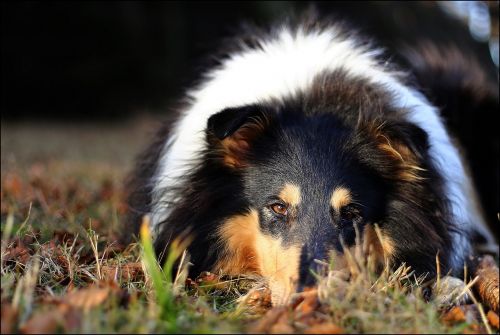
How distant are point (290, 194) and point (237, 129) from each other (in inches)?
18.3

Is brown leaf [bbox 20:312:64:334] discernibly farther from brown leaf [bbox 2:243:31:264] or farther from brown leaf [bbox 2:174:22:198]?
brown leaf [bbox 2:174:22:198]

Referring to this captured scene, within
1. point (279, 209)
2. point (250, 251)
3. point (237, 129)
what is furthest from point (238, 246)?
point (237, 129)

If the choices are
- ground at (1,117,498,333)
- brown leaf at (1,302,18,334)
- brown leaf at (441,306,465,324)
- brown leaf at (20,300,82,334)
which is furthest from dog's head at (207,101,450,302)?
brown leaf at (1,302,18,334)

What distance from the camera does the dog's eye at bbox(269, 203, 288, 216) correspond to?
3604mm

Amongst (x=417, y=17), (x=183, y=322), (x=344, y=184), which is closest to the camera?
(x=183, y=322)

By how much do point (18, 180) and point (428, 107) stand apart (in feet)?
12.2

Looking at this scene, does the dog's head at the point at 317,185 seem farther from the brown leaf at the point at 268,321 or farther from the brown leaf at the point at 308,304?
the brown leaf at the point at 268,321

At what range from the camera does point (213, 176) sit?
3988 millimetres

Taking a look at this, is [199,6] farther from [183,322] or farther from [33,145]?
[183,322]

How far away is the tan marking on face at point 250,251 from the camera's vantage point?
11.3ft

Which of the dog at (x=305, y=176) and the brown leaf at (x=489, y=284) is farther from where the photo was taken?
the dog at (x=305, y=176)

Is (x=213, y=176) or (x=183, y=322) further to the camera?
(x=213, y=176)

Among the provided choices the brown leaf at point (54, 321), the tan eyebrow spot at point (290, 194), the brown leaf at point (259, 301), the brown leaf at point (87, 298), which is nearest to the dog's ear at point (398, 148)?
the tan eyebrow spot at point (290, 194)

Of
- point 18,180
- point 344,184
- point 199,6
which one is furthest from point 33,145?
point 344,184
